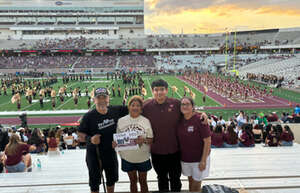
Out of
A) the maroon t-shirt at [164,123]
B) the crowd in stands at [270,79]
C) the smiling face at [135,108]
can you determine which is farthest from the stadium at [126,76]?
the smiling face at [135,108]

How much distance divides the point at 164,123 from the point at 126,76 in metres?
28.7

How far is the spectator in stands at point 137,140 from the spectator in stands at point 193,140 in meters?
0.37

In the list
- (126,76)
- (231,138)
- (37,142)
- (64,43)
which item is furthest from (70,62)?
(231,138)

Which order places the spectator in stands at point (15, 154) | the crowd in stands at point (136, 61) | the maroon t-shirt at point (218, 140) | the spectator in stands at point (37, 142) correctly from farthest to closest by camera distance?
the crowd in stands at point (136, 61)
the spectator in stands at point (37, 142)
the maroon t-shirt at point (218, 140)
the spectator in stands at point (15, 154)

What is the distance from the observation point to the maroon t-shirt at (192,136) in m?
2.78

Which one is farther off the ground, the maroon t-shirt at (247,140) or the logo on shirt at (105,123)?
the logo on shirt at (105,123)

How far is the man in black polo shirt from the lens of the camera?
2785mm

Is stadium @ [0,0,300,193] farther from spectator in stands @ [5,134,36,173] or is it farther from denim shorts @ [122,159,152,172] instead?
denim shorts @ [122,159,152,172]

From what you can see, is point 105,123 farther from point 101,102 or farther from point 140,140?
point 140,140

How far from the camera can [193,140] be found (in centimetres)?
280

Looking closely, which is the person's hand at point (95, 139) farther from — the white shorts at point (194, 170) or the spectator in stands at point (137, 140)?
the white shorts at point (194, 170)

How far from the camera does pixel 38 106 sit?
691 inches

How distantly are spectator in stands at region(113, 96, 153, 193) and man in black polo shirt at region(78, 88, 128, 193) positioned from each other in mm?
98

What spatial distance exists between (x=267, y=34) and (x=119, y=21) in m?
38.5
